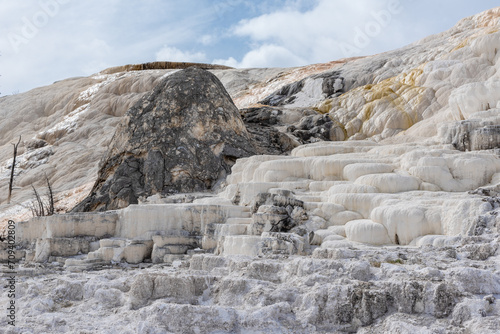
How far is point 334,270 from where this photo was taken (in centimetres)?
767

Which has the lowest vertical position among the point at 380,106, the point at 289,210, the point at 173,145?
the point at 289,210

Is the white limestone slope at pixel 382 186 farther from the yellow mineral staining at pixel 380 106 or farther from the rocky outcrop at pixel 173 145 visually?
the yellow mineral staining at pixel 380 106

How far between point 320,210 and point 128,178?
9.48 meters

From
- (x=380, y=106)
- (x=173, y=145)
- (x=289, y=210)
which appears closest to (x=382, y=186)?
(x=289, y=210)

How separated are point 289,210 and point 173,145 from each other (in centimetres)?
879

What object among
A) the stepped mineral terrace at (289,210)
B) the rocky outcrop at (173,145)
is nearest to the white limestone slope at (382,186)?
the stepped mineral terrace at (289,210)

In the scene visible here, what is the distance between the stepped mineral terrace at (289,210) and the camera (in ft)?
22.3

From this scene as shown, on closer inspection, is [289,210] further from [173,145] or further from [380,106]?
[380,106]

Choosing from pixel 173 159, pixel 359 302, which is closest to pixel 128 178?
pixel 173 159

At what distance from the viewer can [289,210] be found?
1309 cm

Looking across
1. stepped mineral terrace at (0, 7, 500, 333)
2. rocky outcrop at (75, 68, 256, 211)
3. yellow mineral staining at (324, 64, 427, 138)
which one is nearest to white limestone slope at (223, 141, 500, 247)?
stepped mineral terrace at (0, 7, 500, 333)

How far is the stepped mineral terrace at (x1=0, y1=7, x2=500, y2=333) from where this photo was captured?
681cm

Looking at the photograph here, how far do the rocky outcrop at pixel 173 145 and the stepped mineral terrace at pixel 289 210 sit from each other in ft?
0.21

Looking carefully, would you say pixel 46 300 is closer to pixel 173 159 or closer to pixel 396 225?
pixel 396 225
